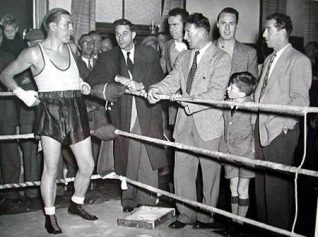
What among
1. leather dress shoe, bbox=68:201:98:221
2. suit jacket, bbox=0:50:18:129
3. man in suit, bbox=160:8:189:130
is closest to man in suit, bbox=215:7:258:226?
man in suit, bbox=160:8:189:130

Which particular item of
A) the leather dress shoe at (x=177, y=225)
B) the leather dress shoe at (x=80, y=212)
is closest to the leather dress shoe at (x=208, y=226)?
the leather dress shoe at (x=177, y=225)

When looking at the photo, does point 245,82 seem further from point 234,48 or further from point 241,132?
point 234,48

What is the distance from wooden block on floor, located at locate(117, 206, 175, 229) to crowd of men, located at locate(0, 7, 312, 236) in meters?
0.20

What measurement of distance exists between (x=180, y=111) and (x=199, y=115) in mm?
240

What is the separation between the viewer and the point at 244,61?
4160 millimetres

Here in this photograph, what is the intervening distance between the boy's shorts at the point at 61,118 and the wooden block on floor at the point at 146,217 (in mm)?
852

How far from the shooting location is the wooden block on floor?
3.77 m

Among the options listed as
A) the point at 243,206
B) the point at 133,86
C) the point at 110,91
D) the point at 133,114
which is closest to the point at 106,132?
the point at 133,114

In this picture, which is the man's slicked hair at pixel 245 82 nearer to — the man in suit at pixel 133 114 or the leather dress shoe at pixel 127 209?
the man in suit at pixel 133 114

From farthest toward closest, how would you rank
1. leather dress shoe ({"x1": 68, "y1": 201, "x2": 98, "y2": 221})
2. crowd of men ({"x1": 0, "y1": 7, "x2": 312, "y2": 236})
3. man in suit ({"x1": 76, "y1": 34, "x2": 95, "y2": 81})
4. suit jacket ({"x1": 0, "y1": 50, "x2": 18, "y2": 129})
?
man in suit ({"x1": 76, "y1": 34, "x2": 95, "y2": 81})
suit jacket ({"x1": 0, "y1": 50, "x2": 18, "y2": 129})
leather dress shoe ({"x1": 68, "y1": 201, "x2": 98, "y2": 221})
crowd of men ({"x1": 0, "y1": 7, "x2": 312, "y2": 236})

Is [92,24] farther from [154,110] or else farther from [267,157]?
[267,157]

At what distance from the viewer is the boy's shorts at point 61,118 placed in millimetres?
3578

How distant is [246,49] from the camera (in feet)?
13.8

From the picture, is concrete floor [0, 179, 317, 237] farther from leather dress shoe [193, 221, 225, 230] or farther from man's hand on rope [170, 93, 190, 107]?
man's hand on rope [170, 93, 190, 107]
